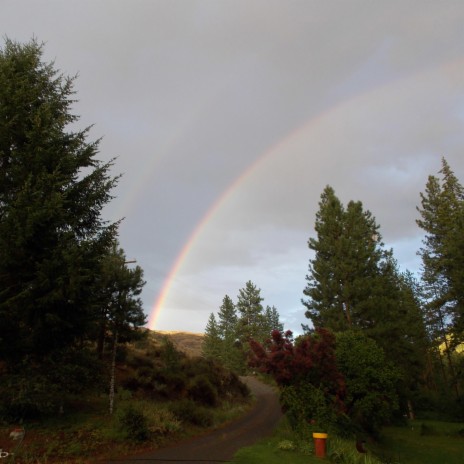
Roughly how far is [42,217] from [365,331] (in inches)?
1000

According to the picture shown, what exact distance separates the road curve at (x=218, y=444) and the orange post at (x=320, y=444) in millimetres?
3251

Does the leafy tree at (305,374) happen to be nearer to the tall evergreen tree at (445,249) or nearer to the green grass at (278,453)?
the green grass at (278,453)

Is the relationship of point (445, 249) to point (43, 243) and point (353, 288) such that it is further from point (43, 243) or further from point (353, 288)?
point (43, 243)

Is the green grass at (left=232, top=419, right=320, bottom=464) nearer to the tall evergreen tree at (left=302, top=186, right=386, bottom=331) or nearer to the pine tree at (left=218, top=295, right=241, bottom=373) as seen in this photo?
the tall evergreen tree at (left=302, top=186, right=386, bottom=331)

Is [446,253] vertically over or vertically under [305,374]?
over

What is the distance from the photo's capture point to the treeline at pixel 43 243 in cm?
1380

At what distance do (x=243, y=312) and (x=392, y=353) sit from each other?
5362cm

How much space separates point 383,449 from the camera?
69.0ft

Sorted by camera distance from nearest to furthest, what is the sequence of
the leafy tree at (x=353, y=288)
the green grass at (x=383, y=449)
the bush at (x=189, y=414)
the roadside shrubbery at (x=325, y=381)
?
1. the green grass at (x=383, y=449)
2. the roadside shrubbery at (x=325, y=381)
3. the bush at (x=189, y=414)
4. the leafy tree at (x=353, y=288)

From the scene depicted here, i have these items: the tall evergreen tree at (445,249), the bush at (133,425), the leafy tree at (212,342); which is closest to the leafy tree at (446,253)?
the tall evergreen tree at (445,249)

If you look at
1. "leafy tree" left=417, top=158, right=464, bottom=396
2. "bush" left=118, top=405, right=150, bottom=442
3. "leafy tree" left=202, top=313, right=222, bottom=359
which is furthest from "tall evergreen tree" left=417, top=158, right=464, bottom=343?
"leafy tree" left=202, top=313, right=222, bottom=359

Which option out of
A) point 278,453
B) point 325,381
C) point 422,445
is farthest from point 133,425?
point 422,445

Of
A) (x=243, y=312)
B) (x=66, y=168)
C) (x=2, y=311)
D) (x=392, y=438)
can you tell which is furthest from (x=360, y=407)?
(x=243, y=312)

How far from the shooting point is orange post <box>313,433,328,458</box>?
1393 centimetres
